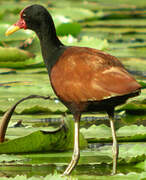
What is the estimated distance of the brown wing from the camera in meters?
2.74

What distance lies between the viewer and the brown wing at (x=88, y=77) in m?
2.74

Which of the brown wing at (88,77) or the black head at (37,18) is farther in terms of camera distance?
the black head at (37,18)

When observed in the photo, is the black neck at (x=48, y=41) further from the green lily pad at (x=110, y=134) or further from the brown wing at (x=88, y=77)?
the green lily pad at (x=110, y=134)

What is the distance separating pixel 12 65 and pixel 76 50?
2519 millimetres

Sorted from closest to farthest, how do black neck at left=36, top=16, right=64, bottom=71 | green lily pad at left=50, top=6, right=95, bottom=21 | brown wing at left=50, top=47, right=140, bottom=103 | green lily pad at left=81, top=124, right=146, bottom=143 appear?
brown wing at left=50, top=47, right=140, bottom=103
black neck at left=36, top=16, right=64, bottom=71
green lily pad at left=81, top=124, right=146, bottom=143
green lily pad at left=50, top=6, right=95, bottom=21

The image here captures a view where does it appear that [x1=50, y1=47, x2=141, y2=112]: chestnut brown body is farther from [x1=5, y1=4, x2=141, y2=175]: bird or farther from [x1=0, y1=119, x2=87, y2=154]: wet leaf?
[x1=0, y1=119, x2=87, y2=154]: wet leaf

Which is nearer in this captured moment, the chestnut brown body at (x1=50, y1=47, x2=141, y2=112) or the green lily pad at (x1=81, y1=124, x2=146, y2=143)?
the chestnut brown body at (x1=50, y1=47, x2=141, y2=112)

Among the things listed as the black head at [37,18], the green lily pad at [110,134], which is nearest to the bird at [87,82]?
the black head at [37,18]

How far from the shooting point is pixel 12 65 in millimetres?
5430

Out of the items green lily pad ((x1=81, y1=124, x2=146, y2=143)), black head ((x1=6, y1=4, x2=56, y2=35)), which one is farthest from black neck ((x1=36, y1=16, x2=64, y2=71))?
green lily pad ((x1=81, y1=124, x2=146, y2=143))

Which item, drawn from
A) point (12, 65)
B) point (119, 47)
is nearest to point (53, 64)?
point (12, 65)

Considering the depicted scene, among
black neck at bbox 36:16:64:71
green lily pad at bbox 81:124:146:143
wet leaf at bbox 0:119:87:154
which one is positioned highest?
black neck at bbox 36:16:64:71

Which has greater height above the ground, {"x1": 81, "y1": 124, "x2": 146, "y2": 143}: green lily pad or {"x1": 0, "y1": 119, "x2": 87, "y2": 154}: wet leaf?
{"x1": 0, "y1": 119, "x2": 87, "y2": 154}: wet leaf

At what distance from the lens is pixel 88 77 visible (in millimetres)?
2809
